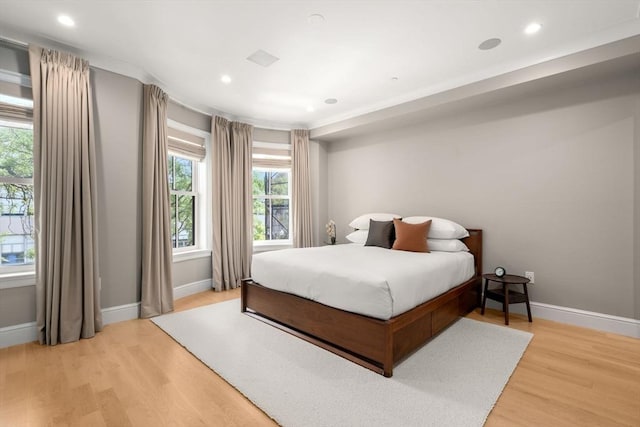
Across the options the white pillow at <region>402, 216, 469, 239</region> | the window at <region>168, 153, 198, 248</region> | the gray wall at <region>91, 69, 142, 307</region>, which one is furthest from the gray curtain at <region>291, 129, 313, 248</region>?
the gray wall at <region>91, 69, 142, 307</region>

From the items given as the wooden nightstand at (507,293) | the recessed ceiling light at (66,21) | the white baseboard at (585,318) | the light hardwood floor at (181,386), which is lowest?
the light hardwood floor at (181,386)

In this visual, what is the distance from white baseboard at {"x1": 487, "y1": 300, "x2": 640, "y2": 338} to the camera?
2.67 meters

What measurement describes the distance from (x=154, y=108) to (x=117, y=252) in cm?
156

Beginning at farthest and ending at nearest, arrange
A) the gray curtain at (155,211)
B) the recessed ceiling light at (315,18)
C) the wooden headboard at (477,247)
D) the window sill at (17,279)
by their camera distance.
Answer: the wooden headboard at (477,247)
the gray curtain at (155,211)
the window sill at (17,279)
the recessed ceiling light at (315,18)

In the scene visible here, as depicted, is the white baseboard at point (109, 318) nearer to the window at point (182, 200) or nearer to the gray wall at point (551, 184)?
the window at point (182, 200)

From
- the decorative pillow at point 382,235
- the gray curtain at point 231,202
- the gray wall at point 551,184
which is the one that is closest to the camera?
the gray wall at point 551,184

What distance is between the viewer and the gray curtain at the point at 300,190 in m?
4.98

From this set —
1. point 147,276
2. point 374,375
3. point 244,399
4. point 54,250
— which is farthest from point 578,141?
point 54,250

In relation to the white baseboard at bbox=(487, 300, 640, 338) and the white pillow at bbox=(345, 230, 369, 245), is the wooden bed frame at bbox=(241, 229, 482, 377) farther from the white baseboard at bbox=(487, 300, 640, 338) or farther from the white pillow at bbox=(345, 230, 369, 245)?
the white pillow at bbox=(345, 230, 369, 245)

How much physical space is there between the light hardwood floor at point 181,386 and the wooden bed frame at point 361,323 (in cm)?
63

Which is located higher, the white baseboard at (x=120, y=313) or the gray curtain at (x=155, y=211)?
the gray curtain at (x=155, y=211)

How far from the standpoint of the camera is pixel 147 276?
10.5ft

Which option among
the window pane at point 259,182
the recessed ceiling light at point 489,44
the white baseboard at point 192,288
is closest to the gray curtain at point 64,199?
the white baseboard at point 192,288

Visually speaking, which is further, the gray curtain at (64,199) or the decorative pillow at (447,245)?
the decorative pillow at (447,245)
